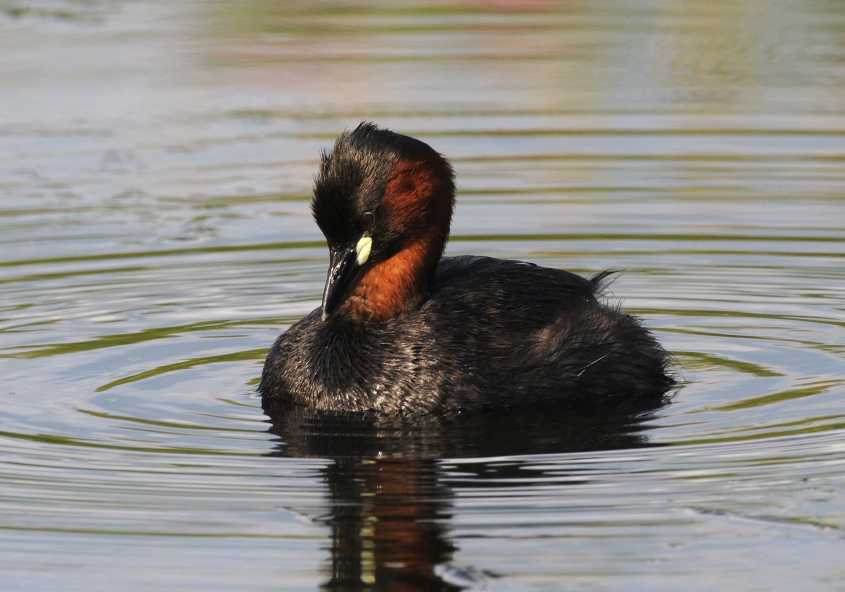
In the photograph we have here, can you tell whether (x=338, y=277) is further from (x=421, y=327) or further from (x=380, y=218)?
(x=421, y=327)

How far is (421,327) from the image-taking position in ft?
31.6

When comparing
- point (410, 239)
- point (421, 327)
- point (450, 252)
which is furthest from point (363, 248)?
point (450, 252)

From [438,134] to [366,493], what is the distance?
8.56m

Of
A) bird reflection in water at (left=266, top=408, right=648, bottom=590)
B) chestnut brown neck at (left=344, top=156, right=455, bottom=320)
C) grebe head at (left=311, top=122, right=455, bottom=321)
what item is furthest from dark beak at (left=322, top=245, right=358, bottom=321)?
bird reflection in water at (left=266, top=408, right=648, bottom=590)

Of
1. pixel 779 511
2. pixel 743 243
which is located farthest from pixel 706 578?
pixel 743 243

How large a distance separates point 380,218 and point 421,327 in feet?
1.92

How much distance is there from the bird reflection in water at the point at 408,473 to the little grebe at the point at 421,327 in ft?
0.62

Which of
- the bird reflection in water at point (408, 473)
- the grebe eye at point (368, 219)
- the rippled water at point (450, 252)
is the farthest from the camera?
the grebe eye at point (368, 219)

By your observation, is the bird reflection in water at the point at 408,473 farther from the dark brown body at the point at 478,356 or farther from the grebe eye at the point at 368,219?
the grebe eye at the point at 368,219

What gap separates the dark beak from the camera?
30.8 feet

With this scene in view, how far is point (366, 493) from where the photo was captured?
7.95 metres

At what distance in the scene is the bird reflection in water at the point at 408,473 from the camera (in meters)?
6.92

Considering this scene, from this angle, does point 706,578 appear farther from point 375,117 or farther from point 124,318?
point 375,117

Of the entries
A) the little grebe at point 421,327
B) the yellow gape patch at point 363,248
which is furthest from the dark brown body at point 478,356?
the yellow gape patch at point 363,248
